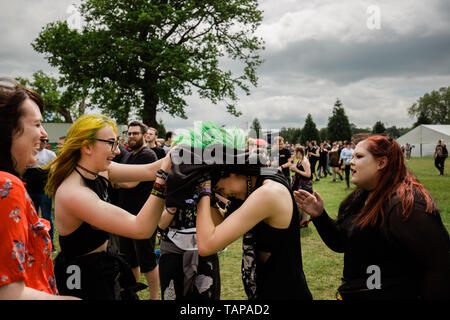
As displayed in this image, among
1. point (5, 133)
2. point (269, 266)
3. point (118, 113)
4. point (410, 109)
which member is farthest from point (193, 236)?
point (410, 109)

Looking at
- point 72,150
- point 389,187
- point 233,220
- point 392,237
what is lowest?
point 392,237

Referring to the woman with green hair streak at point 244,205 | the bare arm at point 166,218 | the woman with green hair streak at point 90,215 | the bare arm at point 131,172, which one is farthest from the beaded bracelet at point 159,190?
the bare arm at point 166,218

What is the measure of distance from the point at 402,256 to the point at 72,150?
7.60ft

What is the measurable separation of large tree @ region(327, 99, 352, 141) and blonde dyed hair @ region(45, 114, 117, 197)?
88114 mm

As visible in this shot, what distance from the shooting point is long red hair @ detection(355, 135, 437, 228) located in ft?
6.16

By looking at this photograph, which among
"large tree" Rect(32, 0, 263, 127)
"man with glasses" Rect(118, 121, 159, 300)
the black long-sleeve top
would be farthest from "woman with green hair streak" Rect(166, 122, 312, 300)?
"large tree" Rect(32, 0, 263, 127)

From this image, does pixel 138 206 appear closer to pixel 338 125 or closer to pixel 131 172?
pixel 131 172

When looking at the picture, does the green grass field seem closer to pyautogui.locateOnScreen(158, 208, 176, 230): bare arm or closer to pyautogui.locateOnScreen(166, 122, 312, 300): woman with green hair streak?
pyautogui.locateOnScreen(158, 208, 176, 230): bare arm

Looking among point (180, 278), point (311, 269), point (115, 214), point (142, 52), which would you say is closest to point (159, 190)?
point (115, 214)

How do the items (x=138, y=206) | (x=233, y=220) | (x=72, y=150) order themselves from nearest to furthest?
1. (x=233, y=220)
2. (x=72, y=150)
3. (x=138, y=206)

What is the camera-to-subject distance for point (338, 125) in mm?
87938

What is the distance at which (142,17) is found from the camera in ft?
59.0
